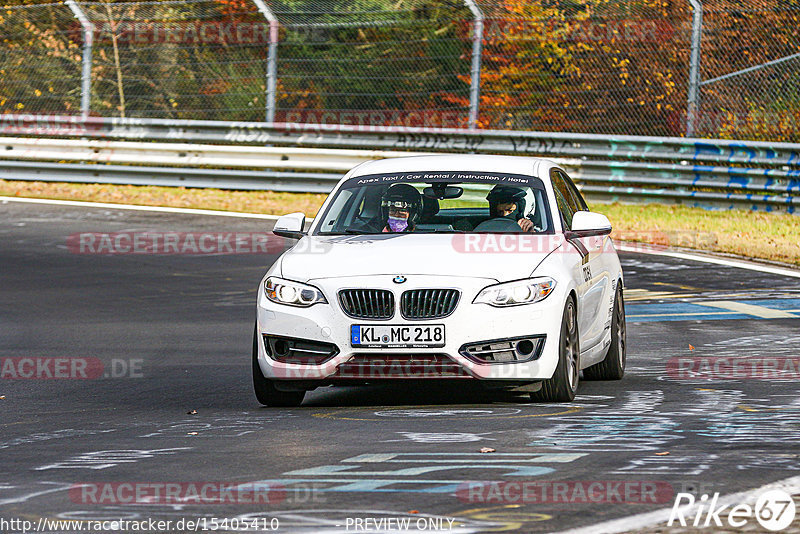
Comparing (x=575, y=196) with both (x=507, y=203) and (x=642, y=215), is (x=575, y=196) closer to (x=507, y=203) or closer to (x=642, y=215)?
(x=507, y=203)

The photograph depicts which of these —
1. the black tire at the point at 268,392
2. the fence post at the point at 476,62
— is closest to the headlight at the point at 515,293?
the black tire at the point at 268,392

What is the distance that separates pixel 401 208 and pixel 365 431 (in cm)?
223

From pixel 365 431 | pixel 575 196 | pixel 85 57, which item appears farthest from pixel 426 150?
pixel 365 431

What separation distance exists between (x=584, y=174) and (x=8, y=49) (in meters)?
11.7

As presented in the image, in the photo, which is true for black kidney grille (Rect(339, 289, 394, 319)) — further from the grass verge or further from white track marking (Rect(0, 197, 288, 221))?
white track marking (Rect(0, 197, 288, 221))

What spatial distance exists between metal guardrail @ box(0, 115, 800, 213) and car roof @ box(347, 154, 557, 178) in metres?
11.6

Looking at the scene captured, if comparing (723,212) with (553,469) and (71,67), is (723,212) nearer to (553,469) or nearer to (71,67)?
(71,67)

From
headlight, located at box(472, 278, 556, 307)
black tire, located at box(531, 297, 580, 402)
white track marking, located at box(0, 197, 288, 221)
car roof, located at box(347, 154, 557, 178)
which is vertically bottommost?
white track marking, located at box(0, 197, 288, 221)

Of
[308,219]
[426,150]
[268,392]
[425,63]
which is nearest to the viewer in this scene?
[268,392]

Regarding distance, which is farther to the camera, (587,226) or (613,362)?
(613,362)

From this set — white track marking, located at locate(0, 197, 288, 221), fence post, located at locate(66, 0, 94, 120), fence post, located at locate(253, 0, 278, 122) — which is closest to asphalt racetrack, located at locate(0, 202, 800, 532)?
white track marking, located at locate(0, 197, 288, 221)

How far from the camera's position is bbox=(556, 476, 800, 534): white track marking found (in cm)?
518

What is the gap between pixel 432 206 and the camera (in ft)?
31.3

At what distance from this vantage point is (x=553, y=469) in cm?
632
